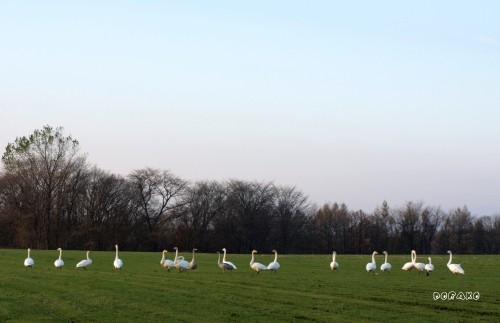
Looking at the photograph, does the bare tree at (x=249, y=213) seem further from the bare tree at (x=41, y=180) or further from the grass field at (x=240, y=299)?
the grass field at (x=240, y=299)

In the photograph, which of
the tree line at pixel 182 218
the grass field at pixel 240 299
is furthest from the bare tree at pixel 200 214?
the grass field at pixel 240 299

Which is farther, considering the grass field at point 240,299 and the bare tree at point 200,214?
the bare tree at point 200,214

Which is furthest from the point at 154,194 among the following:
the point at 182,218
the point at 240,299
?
the point at 240,299

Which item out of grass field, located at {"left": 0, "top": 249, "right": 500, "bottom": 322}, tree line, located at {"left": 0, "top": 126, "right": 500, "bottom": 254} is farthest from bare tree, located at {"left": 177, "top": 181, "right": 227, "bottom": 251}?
grass field, located at {"left": 0, "top": 249, "right": 500, "bottom": 322}

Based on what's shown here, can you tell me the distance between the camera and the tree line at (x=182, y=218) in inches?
3366

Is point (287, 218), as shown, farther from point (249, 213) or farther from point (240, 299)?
point (240, 299)

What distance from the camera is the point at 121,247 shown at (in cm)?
9481

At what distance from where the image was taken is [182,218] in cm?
10444

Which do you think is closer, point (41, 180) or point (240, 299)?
point (240, 299)

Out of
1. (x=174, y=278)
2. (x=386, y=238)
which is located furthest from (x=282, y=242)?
(x=174, y=278)

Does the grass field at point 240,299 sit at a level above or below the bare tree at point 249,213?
below

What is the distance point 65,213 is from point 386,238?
183 feet

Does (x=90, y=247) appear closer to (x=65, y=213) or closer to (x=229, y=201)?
(x=65, y=213)

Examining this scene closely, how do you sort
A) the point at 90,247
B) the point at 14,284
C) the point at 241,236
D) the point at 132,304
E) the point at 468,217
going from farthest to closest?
the point at 468,217, the point at 241,236, the point at 90,247, the point at 14,284, the point at 132,304
